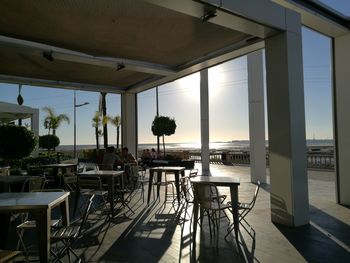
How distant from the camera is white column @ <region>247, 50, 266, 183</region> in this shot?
368 inches

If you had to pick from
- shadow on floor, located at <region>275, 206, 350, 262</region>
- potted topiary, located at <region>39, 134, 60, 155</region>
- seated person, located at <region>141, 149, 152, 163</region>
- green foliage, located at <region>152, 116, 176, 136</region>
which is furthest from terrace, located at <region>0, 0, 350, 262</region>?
potted topiary, located at <region>39, 134, 60, 155</region>

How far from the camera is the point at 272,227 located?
451 cm

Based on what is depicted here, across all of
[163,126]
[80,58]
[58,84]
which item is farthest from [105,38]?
[163,126]

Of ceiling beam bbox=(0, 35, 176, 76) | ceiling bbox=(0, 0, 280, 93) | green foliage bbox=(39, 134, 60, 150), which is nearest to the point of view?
ceiling bbox=(0, 0, 280, 93)

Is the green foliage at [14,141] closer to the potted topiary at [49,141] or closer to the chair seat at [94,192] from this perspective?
the chair seat at [94,192]

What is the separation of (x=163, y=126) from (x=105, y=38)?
8577 millimetres

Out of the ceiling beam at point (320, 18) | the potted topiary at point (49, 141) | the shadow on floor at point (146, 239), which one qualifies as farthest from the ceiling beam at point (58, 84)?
the potted topiary at point (49, 141)

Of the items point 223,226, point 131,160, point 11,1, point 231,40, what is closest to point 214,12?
point 231,40

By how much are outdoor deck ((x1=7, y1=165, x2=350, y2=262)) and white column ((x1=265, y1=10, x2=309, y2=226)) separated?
345 mm

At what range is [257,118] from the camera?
9.44 meters

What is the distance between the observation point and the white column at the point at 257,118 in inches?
368

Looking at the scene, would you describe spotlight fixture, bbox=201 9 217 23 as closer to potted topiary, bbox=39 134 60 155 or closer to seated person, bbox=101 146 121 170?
seated person, bbox=101 146 121 170

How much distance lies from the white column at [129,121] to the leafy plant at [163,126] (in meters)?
2.80

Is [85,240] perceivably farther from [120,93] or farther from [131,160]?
[120,93]
